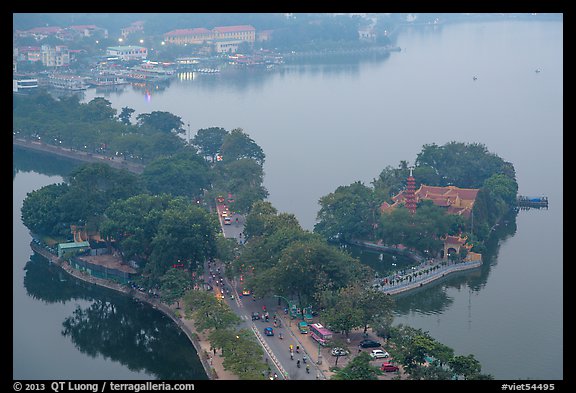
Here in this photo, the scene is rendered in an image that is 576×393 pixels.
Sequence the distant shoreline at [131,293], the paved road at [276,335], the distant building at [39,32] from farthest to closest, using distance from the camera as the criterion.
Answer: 1. the distant building at [39,32]
2. the distant shoreline at [131,293]
3. the paved road at [276,335]

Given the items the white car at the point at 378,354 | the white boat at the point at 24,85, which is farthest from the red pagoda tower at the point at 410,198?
the white boat at the point at 24,85

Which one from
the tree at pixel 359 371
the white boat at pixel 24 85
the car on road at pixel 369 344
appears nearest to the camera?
the tree at pixel 359 371

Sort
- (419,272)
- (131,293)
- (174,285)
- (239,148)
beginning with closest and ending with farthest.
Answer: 1. (174,285)
2. (131,293)
3. (419,272)
4. (239,148)

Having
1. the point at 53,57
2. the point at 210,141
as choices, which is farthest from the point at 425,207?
the point at 53,57

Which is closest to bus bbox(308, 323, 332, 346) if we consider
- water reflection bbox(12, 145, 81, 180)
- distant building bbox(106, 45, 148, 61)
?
water reflection bbox(12, 145, 81, 180)

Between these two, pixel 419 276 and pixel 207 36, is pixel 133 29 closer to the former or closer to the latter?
pixel 207 36

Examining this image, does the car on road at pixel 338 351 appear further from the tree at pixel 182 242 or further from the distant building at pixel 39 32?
the distant building at pixel 39 32

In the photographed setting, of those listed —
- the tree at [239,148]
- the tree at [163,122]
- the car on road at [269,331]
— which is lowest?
the car on road at [269,331]
